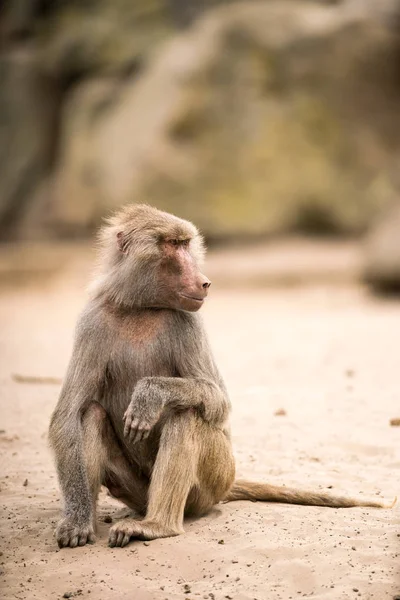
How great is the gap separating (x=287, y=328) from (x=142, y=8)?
33.7 ft

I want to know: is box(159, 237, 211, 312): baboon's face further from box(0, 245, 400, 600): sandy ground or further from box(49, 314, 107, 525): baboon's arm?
box(0, 245, 400, 600): sandy ground

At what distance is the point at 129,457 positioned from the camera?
11.8ft

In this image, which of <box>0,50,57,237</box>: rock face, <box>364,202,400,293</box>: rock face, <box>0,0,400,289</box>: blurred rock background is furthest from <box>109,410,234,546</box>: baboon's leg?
<box>0,50,57,237</box>: rock face

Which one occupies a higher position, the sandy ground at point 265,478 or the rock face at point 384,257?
the rock face at point 384,257

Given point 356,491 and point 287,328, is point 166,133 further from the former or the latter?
point 356,491

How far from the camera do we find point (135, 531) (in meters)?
3.31

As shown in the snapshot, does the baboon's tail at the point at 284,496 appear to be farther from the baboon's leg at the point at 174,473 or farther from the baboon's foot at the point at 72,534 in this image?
the baboon's foot at the point at 72,534

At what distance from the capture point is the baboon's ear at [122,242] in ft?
11.9

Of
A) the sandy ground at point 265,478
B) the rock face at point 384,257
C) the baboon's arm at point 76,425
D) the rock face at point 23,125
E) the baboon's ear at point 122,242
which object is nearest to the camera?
the sandy ground at point 265,478

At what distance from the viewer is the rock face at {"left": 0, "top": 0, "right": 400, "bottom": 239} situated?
13484 mm

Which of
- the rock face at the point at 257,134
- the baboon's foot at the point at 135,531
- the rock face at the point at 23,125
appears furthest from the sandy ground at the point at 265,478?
the rock face at the point at 23,125

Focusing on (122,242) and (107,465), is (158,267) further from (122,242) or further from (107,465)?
(107,465)

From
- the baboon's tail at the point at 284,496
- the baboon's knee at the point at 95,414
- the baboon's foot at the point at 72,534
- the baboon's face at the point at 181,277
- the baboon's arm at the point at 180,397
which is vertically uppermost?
the baboon's face at the point at 181,277

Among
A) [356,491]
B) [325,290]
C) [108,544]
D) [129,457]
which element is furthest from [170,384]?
[325,290]
